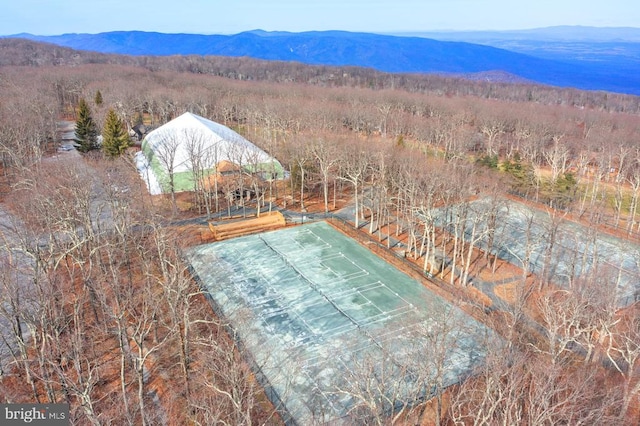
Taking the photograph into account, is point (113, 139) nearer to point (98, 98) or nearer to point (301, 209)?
point (301, 209)

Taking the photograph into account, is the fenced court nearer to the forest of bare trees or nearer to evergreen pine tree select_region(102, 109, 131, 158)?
the forest of bare trees

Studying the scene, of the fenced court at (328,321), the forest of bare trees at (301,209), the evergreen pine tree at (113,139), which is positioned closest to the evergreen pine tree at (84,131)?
the forest of bare trees at (301,209)

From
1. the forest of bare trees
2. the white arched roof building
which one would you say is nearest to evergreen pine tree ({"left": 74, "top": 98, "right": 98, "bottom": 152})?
the forest of bare trees

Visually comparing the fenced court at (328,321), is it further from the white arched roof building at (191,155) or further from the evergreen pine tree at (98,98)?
the evergreen pine tree at (98,98)

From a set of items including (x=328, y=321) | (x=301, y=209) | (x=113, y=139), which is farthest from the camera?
(x=113, y=139)

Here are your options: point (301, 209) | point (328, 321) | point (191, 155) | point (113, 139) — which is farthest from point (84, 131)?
point (328, 321)
